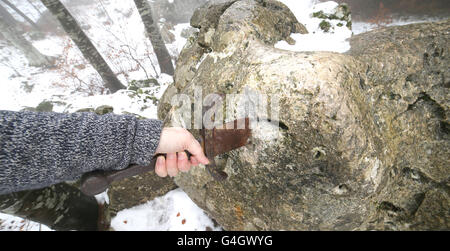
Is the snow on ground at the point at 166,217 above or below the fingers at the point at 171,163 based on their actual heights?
below

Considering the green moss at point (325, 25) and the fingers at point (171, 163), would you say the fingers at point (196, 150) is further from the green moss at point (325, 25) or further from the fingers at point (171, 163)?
the green moss at point (325, 25)

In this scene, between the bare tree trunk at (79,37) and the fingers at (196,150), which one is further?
the bare tree trunk at (79,37)

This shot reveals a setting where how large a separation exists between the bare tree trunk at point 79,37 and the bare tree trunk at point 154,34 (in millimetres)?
1810

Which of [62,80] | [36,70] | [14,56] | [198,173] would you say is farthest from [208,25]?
[14,56]

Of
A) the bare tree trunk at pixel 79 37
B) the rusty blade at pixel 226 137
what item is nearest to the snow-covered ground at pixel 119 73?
the bare tree trunk at pixel 79 37

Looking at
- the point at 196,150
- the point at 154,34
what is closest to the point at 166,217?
the point at 196,150

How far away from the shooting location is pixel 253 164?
6.47 feet

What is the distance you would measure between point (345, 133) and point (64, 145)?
2070mm

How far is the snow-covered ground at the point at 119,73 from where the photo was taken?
3.27 meters

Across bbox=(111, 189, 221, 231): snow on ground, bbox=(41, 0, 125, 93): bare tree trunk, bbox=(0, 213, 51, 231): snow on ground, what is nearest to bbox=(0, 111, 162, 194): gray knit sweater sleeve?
bbox=(111, 189, 221, 231): snow on ground

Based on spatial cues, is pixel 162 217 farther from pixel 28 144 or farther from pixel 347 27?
pixel 347 27

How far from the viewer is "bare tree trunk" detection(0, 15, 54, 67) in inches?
463

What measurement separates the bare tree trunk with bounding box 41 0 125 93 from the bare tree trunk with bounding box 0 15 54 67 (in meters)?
9.88

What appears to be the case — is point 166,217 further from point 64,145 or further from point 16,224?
point 16,224
